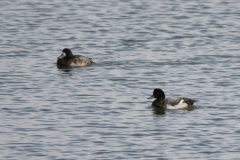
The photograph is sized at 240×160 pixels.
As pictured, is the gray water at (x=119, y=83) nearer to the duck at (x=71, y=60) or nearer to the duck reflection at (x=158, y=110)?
the duck reflection at (x=158, y=110)

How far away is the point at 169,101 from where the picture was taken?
1819 cm

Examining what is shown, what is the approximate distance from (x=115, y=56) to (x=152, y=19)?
1105cm

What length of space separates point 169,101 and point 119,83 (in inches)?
128

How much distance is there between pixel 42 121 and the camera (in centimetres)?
1622

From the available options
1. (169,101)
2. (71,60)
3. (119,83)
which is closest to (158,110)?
(169,101)

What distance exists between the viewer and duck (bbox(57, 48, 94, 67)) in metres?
24.6

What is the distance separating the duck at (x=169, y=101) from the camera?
1790cm

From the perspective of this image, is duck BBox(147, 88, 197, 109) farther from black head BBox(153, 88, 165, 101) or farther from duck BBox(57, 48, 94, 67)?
duck BBox(57, 48, 94, 67)

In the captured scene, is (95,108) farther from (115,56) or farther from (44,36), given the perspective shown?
(44,36)

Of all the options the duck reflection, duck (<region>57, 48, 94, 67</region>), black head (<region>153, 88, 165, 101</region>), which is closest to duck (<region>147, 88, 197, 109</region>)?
black head (<region>153, 88, 165, 101</region>)

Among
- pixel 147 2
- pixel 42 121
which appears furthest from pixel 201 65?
pixel 147 2

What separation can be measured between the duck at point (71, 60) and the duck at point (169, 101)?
6.73 m

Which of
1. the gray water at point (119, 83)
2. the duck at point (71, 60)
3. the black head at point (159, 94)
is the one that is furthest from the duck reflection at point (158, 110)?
the duck at point (71, 60)

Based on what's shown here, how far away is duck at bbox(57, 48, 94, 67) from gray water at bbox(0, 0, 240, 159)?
35 centimetres
